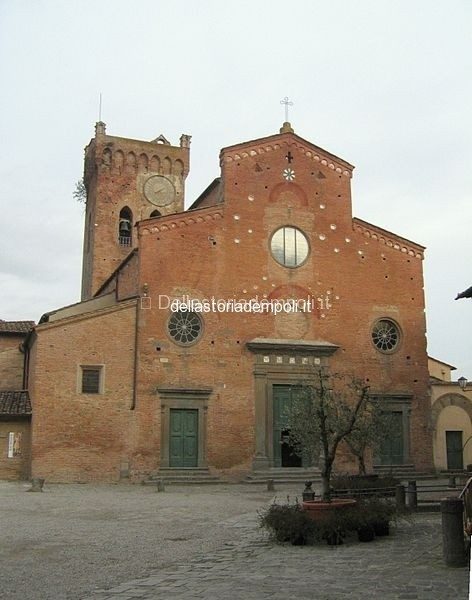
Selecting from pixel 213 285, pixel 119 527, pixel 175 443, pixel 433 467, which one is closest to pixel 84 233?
pixel 213 285

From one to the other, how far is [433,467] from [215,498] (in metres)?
12.3

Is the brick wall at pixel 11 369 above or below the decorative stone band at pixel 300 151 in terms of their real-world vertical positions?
below

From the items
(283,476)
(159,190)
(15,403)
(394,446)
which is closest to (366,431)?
(283,476)

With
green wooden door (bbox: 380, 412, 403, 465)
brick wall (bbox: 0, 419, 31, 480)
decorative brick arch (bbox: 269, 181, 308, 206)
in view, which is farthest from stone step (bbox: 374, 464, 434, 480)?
brick wall (bbox: 0, 419, 31, 480)

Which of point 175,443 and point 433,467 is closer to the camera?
point 175,443

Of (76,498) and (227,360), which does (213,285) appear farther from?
(76,498)

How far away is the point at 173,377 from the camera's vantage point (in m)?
25.8

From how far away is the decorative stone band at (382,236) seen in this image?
29750 millimetres

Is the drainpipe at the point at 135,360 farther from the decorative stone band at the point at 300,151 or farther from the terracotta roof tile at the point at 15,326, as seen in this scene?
the terracotta roof tile at the point at 15,326

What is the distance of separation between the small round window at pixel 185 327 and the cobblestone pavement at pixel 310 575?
15161 millimetres

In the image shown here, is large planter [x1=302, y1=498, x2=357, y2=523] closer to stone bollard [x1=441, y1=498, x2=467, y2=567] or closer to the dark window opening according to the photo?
stone bollard [x1=441, y1=498, x2=467, y2=567]

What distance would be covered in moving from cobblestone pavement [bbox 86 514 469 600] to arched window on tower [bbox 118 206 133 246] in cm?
3058

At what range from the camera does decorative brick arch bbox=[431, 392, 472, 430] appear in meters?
29.3

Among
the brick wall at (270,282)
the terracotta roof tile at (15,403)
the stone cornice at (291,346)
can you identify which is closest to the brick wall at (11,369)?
the terracotta roof tile at (15,403)
